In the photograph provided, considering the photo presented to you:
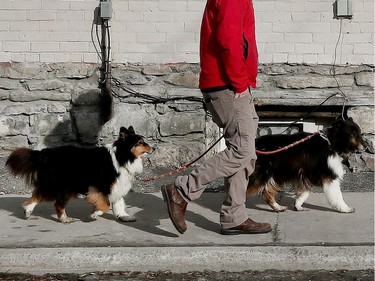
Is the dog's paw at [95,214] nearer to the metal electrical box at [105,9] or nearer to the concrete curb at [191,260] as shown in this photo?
the concrete curb at [191,260]

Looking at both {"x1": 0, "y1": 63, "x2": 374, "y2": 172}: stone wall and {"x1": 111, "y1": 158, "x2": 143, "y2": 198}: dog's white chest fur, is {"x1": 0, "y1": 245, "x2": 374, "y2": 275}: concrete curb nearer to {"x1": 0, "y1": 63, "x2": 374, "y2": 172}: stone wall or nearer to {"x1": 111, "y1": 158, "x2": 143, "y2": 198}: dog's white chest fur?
{"x1": 111, "y1": 158, "x2": 143, "y2": 198}: dog's white chest fur

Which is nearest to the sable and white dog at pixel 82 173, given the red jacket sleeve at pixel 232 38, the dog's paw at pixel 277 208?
the dog's paw at pixel 277 208

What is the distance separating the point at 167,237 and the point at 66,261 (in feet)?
3.24

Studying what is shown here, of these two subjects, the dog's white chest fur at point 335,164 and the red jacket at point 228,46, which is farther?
the dog's white chest fur at point 335,164

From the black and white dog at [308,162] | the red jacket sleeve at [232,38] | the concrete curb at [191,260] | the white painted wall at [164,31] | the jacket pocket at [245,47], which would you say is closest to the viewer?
the concrete curb at [191,260]

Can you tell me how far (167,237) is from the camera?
6.85m

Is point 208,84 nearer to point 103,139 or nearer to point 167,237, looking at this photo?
point 167,237

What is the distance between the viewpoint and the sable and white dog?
24.4 ft

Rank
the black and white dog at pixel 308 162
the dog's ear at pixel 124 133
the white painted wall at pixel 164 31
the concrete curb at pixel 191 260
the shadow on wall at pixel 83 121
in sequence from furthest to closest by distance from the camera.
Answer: the shadow on wall at pixel 83 121 < the white painted wall at pixel 164 31 < the black and white dog at pixel 308 162 < the dog's ear at pixel 124 133 < the concrete curb at pixel 191 260

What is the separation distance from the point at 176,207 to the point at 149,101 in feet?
11.4

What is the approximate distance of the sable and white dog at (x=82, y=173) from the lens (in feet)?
24.4

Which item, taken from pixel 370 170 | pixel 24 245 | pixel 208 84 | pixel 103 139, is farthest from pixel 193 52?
pixel 24 245

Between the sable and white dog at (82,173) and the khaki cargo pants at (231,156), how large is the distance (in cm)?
97

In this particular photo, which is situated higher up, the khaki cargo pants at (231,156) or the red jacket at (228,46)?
the red jacket at (228,46)
